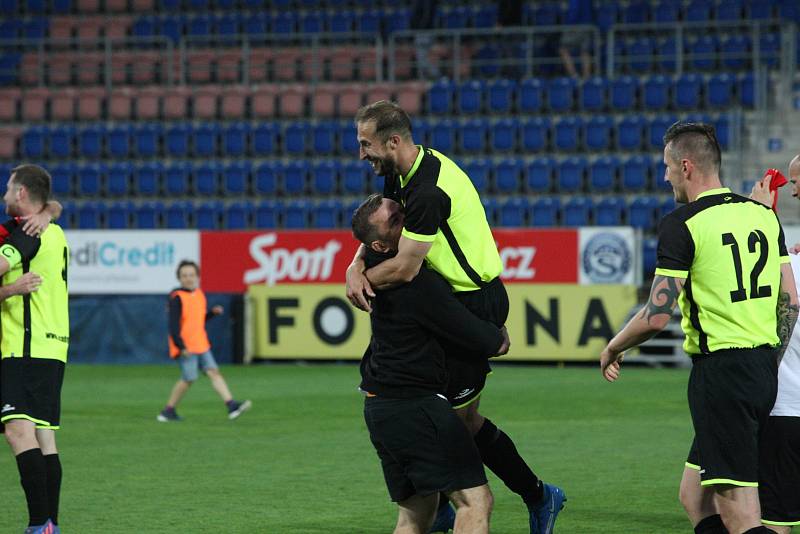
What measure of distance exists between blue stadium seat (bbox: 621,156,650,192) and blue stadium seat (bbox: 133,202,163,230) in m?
8.58

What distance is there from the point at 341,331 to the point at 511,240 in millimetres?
2924

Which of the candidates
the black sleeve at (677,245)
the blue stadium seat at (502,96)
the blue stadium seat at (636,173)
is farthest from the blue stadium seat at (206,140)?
the black sleeve at (677,245)

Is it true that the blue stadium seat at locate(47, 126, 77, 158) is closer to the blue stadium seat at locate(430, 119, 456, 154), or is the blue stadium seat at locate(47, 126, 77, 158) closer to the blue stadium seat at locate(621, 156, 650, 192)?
the blue stadium seat at locate(430, 119, 456, 154)

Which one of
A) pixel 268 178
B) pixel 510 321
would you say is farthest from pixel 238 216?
pixel 510 321

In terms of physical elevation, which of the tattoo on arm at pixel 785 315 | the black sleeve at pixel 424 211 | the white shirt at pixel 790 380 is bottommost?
the white shirt at pixel 790 380

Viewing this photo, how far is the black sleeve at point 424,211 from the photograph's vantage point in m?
5.53

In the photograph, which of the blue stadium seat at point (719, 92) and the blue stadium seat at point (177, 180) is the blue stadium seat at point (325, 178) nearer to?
the blue stadium seat at point (177, 180)

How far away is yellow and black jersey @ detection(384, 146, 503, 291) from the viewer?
18.2 ft

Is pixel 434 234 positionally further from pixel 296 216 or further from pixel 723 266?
pixel 296 216

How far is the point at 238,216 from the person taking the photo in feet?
80.7

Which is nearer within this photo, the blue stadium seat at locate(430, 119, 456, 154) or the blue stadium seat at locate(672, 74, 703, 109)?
the blue stadium seat at locate(672, 74, 703, 109)

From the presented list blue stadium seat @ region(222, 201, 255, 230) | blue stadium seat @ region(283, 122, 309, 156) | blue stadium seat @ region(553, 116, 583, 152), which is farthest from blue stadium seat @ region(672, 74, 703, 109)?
blue stadium seat @ region(222, 201, 255, 230)

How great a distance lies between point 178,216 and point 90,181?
7.87 feet

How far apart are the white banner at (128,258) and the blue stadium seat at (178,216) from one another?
334cm
